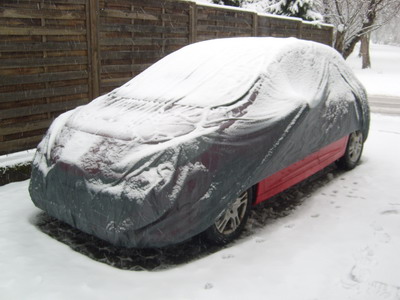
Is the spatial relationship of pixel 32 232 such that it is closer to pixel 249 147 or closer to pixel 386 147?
pixel 249 147

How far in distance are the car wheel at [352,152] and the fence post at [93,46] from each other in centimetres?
365

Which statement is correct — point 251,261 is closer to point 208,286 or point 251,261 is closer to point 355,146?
point 208,286

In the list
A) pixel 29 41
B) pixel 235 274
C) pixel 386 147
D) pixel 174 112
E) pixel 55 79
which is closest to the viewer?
pixel 235 274

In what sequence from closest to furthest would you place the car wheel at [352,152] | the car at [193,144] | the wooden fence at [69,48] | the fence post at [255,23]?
1. the car at [193,144]
2. the wooden fence at [69,48]
3. the car wheel at [352,152]
4. the fence post at [255,23]

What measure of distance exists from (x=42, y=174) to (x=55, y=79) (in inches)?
92.4

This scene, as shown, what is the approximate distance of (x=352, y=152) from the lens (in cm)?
600

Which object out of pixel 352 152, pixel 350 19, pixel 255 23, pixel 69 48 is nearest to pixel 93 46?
pixel 69 48

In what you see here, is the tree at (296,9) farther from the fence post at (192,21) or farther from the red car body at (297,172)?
the red car body at (297,172)

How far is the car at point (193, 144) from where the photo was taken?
332 cm

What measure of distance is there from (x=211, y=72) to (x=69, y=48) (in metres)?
2.62

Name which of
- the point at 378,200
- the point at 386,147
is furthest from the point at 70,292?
the point at 386,147

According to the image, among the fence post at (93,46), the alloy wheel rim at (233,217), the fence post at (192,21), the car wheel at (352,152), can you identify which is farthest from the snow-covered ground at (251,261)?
the fence post at (192,21)

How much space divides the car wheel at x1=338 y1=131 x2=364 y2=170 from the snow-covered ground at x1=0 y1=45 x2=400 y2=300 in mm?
1087

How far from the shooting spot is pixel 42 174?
392 cm
